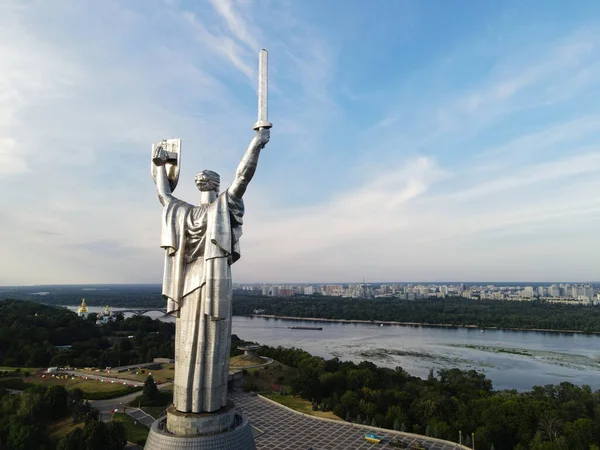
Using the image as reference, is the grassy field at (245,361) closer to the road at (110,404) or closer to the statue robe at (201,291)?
the road at (110,404)

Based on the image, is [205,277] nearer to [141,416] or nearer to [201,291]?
[201,291]

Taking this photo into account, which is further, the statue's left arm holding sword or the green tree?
the green tree

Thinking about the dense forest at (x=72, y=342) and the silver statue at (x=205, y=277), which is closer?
the silver statue at (x=205, y=277)

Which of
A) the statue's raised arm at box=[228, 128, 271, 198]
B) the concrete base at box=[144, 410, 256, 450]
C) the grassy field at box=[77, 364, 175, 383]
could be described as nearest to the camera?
the concrete base at box=[144, 410, 256, 450]

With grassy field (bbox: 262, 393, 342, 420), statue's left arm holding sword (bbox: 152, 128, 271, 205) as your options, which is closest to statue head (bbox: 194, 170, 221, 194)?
statue's left arm holding sword (bbox: 152, 128, 271, 205)

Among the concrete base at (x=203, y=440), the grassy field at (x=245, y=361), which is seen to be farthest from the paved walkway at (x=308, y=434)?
the concrete base at (x=203, y=440)

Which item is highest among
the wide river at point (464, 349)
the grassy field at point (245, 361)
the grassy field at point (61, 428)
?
the grassy field at point (245, 361)

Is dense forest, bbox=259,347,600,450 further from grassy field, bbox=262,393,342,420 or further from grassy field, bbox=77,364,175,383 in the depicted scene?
grassy field, bbox=77,364,175,383
